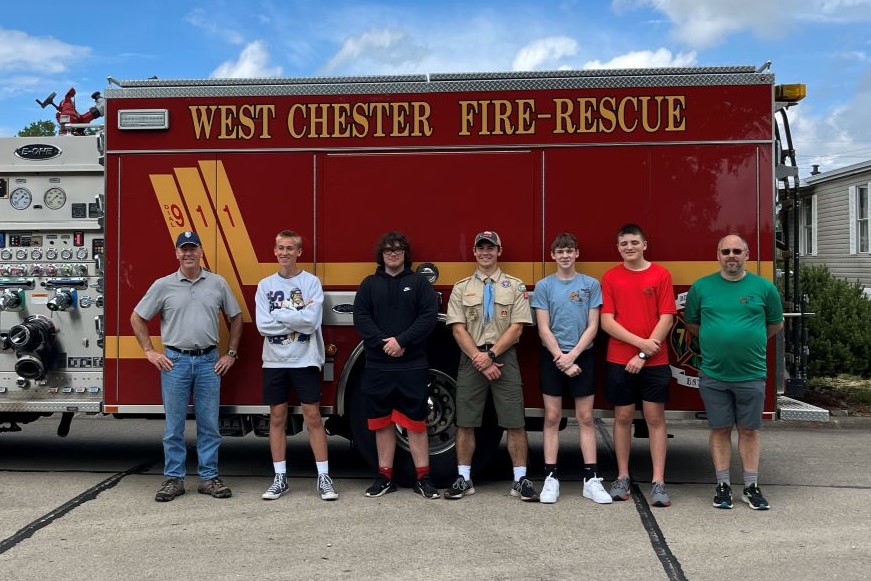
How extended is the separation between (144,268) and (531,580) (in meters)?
3.78

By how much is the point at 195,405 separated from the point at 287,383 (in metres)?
0.70

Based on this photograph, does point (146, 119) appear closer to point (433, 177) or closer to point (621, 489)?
point (433, 177)

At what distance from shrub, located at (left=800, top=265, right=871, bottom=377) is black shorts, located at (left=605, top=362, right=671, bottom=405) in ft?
20.0

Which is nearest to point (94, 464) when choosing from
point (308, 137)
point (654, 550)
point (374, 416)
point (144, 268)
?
point (144, 268)

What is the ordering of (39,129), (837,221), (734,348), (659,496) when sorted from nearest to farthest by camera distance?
(734,348) → (659,496) → (837,221) → (39,129)

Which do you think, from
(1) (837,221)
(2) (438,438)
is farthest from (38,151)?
(1) (837,221)

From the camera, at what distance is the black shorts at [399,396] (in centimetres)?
584

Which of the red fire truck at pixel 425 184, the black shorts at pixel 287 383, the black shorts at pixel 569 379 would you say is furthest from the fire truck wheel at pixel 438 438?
the black shorts at pixel 569 379

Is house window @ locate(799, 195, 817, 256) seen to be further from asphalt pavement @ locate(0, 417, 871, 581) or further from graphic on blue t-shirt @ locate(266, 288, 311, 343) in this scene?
graphic on blue t-shirt @ locate(266, 288, 311, 343)

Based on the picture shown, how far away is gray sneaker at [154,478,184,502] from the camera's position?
5.93 metres

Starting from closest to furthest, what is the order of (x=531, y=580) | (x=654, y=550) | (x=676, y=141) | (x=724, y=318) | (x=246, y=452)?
(x=531, y=580) < (x=654, y=550) < (x=724, y=318) < (x=676, y=141) < (x=246, y=452)

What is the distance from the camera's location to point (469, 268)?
20.1 feet

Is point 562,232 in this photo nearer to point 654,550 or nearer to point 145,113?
point 654,550

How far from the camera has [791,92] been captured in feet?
20.5
